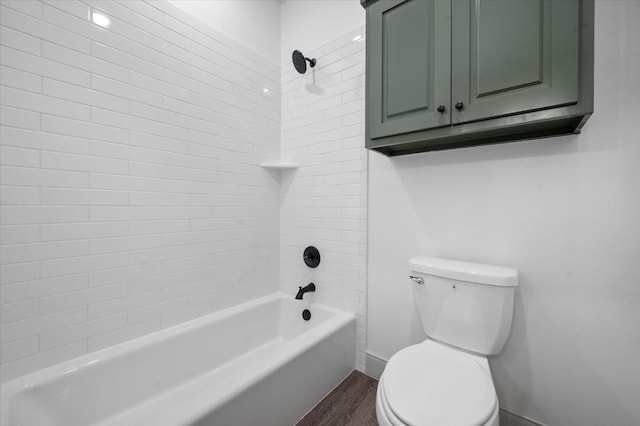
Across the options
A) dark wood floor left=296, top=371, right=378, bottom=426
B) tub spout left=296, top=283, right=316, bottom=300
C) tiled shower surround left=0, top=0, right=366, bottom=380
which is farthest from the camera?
tub spout left=296, top=283, right=316, bottom=300

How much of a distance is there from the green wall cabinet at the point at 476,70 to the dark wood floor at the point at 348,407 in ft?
4.73

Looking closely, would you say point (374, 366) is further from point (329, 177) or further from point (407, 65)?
point (407, 65)

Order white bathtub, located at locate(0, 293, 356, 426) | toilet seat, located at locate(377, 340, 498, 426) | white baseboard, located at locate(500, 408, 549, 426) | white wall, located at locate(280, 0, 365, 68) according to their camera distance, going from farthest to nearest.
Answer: white wall, located at locate(280, 0, 365, 68) < white baseboard, located at locate(500, 408, 549, 426) < white bathtub, located at locate(0, 293, 356, 426) < toilet seat, located at locate(377, 340, 498, 426)

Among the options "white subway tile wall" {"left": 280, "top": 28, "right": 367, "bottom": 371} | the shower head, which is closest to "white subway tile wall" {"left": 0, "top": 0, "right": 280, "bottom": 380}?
"white subway tile wall" {"left": 280, "top": 28, "right": 367, "bottom": 371}

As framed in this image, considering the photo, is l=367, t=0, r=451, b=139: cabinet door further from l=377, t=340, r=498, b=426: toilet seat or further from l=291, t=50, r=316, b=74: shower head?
l=377, t=340, r=498, b=426: toilet seat

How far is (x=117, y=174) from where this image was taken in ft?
4.61

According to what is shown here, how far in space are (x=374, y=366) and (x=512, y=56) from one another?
5.90 ft

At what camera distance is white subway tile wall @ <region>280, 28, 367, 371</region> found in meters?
1.81

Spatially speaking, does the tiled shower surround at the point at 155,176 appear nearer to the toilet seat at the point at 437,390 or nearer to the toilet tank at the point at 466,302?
the toilet tank at the point at 466,302

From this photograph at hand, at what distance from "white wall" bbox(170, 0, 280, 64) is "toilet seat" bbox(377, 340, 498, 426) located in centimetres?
225

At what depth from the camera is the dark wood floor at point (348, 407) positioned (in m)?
1.42

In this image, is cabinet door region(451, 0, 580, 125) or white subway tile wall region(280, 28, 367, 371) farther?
white subway tile wall region(280, 28, 367, 371)

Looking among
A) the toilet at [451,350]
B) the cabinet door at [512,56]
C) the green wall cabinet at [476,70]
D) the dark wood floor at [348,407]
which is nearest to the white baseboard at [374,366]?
the dark wood floor at [348,407]

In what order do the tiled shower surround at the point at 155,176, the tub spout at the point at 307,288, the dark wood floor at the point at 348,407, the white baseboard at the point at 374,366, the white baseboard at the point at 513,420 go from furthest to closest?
the tub spout at the point at 307,288
the white baseboard at the point at 374,366
the dark wood floor at the point at 348,407
the white baseboard at the point at 513,420
the tiled shower surround at the point at 155,176
